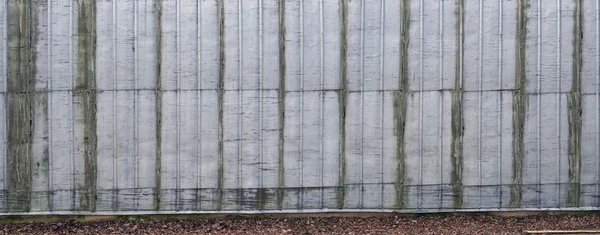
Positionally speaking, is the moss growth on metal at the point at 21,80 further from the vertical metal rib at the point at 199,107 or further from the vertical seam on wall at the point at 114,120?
the vertical metal rib at the point at 199,107

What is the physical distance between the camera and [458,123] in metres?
12.6

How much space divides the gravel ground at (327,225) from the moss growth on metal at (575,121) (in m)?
0.46

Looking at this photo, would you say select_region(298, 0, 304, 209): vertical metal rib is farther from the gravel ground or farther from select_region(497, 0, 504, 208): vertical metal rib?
select_region(497, 0, 504, 208): vertical metal rib

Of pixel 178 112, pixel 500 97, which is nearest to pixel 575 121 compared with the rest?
pixel 500 97

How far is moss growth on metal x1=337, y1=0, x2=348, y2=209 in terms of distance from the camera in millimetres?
12406

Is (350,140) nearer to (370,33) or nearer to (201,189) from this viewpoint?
(370,33)

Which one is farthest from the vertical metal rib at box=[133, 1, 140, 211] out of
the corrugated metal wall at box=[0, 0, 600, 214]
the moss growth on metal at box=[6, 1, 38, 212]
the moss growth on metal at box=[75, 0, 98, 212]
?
the moss growth on metal at box=[6, 1, 38, 212]

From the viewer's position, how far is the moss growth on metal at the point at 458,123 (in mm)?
12492

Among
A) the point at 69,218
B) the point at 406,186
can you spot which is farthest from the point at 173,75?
the point at 406,186

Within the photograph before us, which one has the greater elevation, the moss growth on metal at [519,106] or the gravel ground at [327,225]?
the moss growth on metal at [519,106]

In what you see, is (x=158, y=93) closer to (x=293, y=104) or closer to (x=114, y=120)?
(x=114, y=120)

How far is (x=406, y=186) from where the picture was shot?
12664 mm

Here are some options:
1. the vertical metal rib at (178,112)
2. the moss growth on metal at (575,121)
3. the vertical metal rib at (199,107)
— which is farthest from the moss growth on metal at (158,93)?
the moss growth on metal at (575,121)

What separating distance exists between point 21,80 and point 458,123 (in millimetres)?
7027
